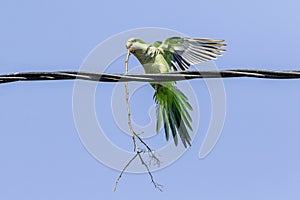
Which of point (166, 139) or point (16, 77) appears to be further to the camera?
point (166, 139)

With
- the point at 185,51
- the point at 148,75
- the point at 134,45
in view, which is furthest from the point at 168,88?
the point at 148,75

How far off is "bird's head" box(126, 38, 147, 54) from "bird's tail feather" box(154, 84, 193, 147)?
1.11 ft

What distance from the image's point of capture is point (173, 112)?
470cm

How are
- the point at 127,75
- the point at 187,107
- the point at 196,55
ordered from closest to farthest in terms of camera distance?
the point at 127,75
the point at 187,107
the point at 196,55

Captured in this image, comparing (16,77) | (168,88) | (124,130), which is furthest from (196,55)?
(16,77)

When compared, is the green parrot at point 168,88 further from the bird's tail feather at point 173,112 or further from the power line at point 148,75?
the power line at point 148,75

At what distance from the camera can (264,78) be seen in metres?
3.26

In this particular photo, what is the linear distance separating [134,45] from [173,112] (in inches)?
25.4

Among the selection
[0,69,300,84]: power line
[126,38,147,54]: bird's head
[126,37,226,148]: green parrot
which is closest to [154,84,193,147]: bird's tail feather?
[126,37,226,148]: green parrot

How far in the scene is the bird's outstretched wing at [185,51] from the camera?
4969mm

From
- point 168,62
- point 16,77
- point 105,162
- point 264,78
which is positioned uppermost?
point 168,62

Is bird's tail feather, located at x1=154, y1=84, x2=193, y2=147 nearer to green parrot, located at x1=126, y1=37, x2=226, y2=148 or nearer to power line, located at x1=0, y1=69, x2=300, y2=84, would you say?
green parrot, located at x1=126, y1=37, x2=226, y2=148

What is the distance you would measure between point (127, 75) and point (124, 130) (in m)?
1.10

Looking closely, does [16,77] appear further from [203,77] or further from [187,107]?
[187,107]
